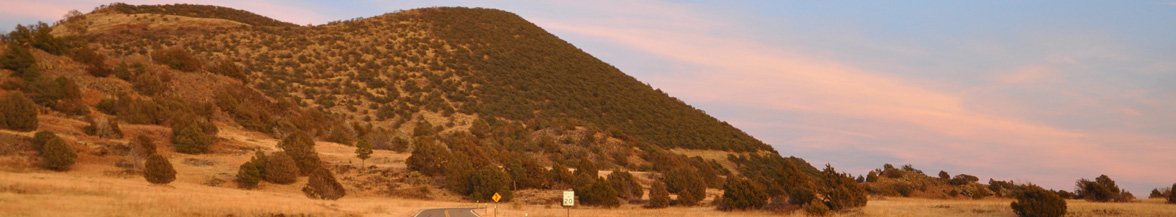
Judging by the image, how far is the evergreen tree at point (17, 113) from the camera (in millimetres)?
33625

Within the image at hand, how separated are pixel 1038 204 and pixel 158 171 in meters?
32.7

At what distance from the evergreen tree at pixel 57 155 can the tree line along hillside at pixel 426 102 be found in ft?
21.7

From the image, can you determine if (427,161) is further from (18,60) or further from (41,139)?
(18,60)

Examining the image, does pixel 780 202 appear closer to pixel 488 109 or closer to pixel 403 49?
pixel 488 109

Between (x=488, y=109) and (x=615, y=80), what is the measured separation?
26.0 m

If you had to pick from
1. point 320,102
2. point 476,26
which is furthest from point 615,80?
point 320,102

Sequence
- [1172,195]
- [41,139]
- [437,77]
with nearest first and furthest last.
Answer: [1172,195]
[41,139]
[437,77]

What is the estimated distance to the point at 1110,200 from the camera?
1074 inches

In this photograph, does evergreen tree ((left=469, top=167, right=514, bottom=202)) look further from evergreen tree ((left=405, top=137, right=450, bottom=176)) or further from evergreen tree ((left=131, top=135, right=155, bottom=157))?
evergreen tree ((left=131, top=135, right=155, bottom=157))

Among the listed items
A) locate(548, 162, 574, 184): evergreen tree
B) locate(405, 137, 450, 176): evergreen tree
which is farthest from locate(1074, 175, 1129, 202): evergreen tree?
locate(405, 137, 450, 176): evergreen tree

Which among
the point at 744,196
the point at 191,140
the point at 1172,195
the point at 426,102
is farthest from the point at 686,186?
the point at 426,102

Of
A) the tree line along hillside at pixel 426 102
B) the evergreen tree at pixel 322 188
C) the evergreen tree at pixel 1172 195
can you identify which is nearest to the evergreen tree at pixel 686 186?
the tree line along hillside at pixel 426 102

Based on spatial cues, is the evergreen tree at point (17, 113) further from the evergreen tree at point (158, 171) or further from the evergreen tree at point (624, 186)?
the evergreen tree at point (624, 186)

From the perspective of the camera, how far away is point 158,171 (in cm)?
3011
